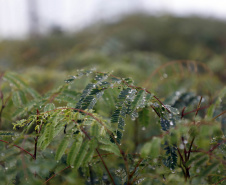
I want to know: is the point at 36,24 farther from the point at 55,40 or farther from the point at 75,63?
the point at 75,63

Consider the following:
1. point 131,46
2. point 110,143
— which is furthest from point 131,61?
point 110,143

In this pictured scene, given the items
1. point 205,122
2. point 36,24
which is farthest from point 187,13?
point 205,122

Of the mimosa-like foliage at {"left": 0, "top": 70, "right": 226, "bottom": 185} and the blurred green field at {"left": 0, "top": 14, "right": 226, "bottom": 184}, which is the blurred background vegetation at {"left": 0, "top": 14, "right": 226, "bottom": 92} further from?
the mimosa-like foliage at {"left": 0, "top": 70, "right": 226, "bottom": 185}

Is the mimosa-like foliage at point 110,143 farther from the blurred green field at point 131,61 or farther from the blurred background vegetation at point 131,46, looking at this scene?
the blurred background vegetation at point 131,46

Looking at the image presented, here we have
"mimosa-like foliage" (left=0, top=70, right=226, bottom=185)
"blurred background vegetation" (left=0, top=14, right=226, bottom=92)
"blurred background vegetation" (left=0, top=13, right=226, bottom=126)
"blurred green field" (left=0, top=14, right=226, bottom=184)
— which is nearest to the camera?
"mimosa-like foliage" (left=0, top=70, right=226, bottom=185)

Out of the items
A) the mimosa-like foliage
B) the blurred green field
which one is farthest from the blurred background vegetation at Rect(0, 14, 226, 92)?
the mimosa-like foliage

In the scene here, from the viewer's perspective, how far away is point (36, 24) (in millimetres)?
9094

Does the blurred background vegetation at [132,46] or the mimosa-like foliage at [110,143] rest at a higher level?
the mimosa-like foliage at [110,143]

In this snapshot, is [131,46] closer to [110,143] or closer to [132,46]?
[132,46]

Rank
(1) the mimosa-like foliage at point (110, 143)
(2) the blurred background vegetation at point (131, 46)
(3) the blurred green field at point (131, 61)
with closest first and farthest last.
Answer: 1. (1) the mimosa-like foliage at point (110, 143)
2. (3) the blurred green field at point (131, 61)
3. (2) the blurred background vegetation at point (131, 46)

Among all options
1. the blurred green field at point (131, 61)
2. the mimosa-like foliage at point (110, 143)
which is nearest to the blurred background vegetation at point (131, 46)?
the blurred green field at point (131, 61)

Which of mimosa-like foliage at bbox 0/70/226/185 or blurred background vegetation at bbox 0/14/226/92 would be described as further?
blurred background vegetation at bbox 0/14/226/92

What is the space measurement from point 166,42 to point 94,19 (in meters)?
3.62

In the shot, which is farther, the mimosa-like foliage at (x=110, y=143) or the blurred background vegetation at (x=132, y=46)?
the blurred background vegetation at (x=132, y=46)
